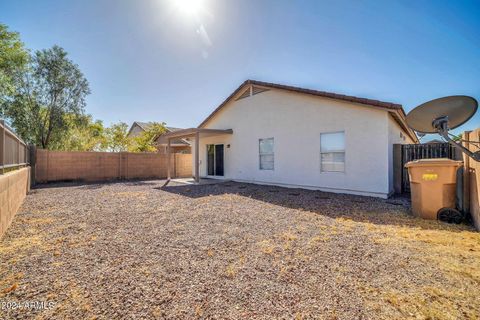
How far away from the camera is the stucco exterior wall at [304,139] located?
8141mm

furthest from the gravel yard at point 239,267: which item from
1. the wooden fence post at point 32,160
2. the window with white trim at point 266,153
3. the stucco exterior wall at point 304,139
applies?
the wooden fence post at point 32,160

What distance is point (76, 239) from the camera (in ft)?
13.4

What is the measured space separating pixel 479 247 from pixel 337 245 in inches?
86.7

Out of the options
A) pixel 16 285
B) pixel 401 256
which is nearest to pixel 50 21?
pixel 16 285

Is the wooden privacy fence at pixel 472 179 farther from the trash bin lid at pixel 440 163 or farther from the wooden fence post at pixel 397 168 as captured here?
the wooden fence post at pixel 397 168

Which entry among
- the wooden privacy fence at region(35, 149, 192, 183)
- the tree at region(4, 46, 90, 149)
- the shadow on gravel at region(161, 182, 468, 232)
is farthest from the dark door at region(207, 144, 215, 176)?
the tree at region(4, 46, 90, 149)

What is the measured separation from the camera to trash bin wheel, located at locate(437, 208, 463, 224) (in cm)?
505

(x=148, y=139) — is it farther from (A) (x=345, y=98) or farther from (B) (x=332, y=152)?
(A) (x=345, y=98)

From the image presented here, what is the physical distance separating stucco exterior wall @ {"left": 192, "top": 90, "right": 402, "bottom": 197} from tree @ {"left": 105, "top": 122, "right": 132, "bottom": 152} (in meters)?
13.6

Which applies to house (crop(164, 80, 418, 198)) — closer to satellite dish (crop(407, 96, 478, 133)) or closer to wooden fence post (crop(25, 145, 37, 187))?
satellite dish (crop(407, 96, 478, 133))

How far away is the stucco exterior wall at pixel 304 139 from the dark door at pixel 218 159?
1.76 feet

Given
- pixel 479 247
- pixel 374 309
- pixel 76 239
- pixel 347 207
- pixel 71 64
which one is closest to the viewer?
pixel 374 309

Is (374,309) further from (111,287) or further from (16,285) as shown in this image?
(16,285)

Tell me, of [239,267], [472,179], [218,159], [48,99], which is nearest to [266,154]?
[218,159]
